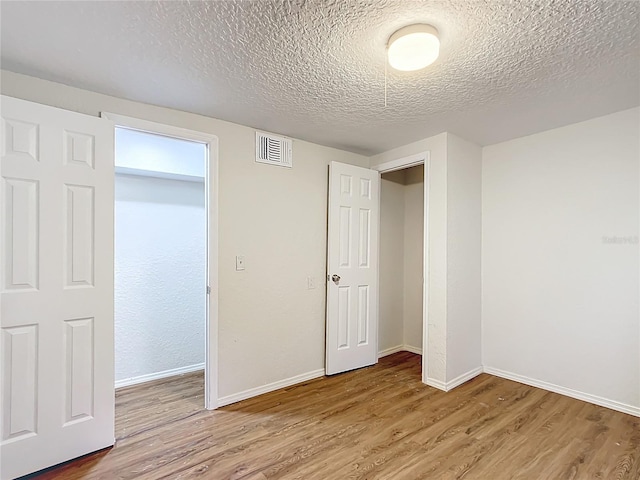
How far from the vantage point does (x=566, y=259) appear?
9.30ft

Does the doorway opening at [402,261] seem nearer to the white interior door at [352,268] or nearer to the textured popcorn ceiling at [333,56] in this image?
the white interior door at [352,268]

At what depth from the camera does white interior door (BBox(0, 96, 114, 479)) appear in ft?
5.90

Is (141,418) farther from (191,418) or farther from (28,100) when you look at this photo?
(28,100)

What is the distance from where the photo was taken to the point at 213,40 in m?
1.66

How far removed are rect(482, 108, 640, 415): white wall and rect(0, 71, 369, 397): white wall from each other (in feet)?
5.77

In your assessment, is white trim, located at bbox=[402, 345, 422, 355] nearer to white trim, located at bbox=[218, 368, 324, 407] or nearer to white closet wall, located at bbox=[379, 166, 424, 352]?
white closet wall, located at bbox=[379, 166, 424, 352]

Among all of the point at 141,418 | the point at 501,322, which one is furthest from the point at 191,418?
the point at 501,322

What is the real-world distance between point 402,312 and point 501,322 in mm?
1215

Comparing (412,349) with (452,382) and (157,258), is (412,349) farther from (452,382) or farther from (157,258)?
(157,258)

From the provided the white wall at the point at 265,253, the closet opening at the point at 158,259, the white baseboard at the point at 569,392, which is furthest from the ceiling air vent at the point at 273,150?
the white baseboard at the point at 569,392

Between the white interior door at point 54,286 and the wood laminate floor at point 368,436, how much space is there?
234mm

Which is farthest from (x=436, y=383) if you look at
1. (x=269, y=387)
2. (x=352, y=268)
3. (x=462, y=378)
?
(x=269, y=387)

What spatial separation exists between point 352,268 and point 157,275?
6.45 ft

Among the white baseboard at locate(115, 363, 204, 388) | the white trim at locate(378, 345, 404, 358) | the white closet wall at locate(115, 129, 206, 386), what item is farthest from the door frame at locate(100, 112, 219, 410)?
the white trim at locate(378, 345, 404, 358)
